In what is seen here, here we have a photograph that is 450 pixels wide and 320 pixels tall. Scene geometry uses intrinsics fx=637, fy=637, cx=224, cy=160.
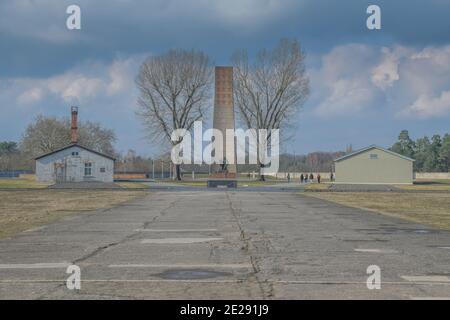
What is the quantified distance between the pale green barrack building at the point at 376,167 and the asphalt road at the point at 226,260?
214ft

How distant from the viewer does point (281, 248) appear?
14156 mm

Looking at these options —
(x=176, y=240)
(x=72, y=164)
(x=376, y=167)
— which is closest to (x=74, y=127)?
(x=72, y=164)

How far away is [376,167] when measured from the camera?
8544 cm

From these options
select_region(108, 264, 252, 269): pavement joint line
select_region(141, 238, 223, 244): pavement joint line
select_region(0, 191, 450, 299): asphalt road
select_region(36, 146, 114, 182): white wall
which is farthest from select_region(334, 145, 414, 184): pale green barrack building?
select_region(108, 264, 252, 269): pavement joint line

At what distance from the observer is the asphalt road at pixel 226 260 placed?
340 inches

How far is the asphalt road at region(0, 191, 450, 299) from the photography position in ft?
28.3

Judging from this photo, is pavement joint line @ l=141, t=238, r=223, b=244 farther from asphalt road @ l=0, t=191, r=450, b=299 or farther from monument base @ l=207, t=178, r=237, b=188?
monument base @ l=207, t=178, r=237, b=188

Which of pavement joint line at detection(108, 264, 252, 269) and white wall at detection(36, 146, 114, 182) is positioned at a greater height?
white wall at detection(36, 146, 114, 182)

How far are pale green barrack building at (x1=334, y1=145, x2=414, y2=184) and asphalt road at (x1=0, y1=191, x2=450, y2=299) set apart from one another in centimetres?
6509

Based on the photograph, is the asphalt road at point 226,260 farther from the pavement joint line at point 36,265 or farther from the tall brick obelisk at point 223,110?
the tall brick obelisk at point 223,110
